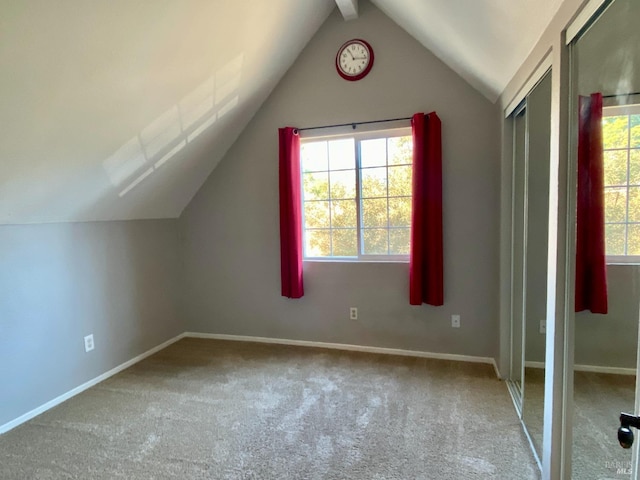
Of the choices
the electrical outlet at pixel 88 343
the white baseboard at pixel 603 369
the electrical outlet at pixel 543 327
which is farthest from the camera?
the electrical outlet at pixel 88 343

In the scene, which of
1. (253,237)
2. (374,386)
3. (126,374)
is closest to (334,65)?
(253,237)

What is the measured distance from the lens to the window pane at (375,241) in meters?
3.32

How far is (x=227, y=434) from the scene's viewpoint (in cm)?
216

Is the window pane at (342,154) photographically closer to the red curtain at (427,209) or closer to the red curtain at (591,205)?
the red curtain at (427,209)

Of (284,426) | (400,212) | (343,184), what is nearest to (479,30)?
(400,212)

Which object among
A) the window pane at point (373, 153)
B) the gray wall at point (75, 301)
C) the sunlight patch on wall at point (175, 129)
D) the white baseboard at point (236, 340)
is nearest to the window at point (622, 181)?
the white baseboard at point (236, 340)

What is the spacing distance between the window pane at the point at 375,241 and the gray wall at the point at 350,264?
5.4 inches

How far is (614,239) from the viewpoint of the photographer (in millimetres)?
1395

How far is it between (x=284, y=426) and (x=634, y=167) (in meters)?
2.13

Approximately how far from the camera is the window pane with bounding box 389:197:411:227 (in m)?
3.23

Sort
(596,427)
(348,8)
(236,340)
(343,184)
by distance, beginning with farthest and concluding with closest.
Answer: (236,340) < (343,184) < (348,8) < (596,427)

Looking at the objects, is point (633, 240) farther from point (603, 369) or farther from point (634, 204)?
point (603, 369)

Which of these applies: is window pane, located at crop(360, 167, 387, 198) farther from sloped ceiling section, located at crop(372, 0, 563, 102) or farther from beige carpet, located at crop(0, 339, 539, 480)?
beige carpet, located at crop(0, 339, 539, 480)

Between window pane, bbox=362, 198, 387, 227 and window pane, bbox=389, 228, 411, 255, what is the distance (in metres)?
0.12
